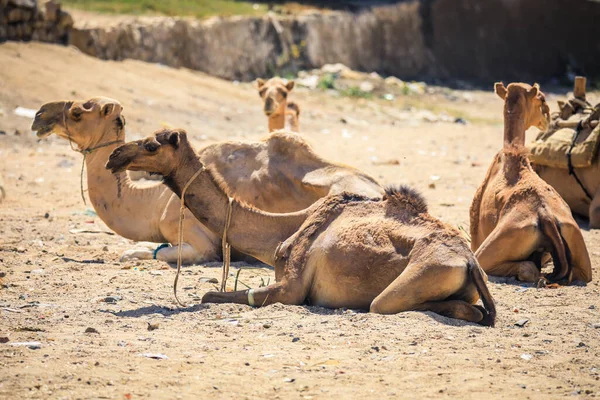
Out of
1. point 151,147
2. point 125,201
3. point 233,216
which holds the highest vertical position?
point 151,147

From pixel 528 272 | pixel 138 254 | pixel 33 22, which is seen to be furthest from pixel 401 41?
pixel 528 272

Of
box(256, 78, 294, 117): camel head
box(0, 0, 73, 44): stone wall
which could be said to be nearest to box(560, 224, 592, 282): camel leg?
box(256, 78, 294, 117): camel head

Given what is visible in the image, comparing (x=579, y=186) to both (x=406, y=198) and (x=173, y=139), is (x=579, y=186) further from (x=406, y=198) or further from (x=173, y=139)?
(x=173, y=139)

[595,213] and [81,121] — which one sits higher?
[81,121]

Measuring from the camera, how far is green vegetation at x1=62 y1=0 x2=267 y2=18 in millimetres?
23562

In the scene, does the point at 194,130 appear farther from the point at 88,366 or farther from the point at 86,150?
the point at 88,366

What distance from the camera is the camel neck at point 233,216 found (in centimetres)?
683

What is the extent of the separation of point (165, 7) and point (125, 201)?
53.0ft

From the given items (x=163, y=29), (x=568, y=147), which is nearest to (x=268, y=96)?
(x=568, y=147)

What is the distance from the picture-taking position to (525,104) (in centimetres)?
896

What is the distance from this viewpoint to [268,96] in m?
13.1

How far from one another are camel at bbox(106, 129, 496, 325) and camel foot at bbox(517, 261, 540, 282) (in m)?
1.41

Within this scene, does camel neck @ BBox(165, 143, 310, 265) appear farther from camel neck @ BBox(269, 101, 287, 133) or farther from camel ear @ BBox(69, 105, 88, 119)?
A: camel neck @ BBox(269, 101, 287, 133)

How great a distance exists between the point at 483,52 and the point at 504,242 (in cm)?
2424
